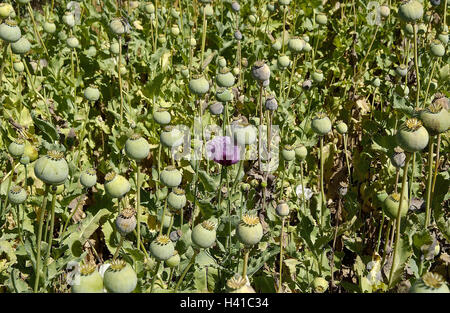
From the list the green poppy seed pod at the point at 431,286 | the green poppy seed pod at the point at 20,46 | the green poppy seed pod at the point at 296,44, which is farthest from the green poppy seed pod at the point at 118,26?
the green poppy seed pod at the point at 431,286

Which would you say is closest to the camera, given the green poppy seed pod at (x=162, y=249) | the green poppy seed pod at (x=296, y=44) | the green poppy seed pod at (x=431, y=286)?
the green poppy seed pod at (x=431, y=286)

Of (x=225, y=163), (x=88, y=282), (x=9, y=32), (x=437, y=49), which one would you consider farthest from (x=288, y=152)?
(x=9, y=32)

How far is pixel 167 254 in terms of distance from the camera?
Answer: 51.4 inches

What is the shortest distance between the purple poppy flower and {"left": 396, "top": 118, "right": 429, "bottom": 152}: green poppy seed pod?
1.95 ft

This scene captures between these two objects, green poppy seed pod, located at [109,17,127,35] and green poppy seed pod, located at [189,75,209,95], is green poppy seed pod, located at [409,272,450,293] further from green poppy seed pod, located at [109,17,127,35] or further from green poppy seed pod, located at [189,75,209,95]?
green poppy seed pod, located at [109,17,127,35]

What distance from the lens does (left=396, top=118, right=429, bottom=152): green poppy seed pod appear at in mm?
1191

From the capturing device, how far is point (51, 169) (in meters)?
1.25

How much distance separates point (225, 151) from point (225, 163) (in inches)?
1.9

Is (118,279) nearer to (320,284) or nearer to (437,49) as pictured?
(320,284)

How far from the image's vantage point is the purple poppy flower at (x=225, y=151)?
65.2 inches

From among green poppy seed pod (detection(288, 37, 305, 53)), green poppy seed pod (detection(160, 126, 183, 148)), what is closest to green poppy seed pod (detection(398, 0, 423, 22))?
green poppy seed pod (detection(288, 37, 305, 53))

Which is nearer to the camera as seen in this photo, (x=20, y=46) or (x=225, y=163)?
(x=225, y=163)

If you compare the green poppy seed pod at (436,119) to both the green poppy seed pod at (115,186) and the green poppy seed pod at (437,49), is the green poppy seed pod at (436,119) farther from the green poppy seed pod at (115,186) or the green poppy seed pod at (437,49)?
the green poppy seed pod at (437,49)
